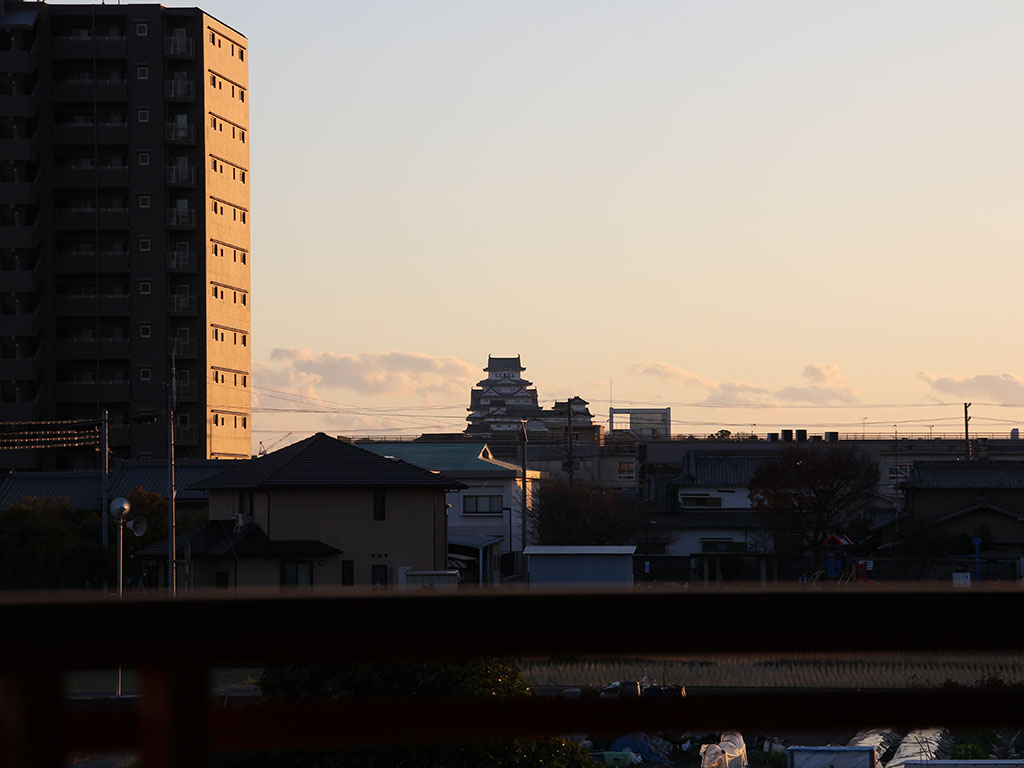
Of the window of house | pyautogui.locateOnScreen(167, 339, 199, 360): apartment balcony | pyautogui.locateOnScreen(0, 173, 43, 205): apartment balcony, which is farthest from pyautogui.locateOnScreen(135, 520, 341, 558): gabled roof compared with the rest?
pyautogui.locateOnScreen(0, 173, 43, 205): apartment balcony

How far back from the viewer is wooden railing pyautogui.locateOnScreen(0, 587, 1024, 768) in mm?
1506

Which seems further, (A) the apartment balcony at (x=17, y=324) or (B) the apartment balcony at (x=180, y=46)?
(B) the apartment balcony at (x=180, y=46)

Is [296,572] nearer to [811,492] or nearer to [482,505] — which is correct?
[482,505]

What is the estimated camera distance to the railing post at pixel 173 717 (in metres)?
1.50

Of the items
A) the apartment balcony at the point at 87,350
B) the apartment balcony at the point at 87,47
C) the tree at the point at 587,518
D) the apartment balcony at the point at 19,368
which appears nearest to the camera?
the tree at the point at 587,518

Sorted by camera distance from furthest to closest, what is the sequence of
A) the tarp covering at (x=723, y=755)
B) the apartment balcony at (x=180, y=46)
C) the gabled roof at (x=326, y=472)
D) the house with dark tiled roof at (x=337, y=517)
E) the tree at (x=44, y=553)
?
the apartment balcony at (x=180, y=46), the gabled roof at (x=326, y=472), the house with dark tiled roof at (x=337, y=517), the tree at (x=44, y=553), the tarp covering at (x=723, y=755)

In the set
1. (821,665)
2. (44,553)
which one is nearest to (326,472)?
(44,553)

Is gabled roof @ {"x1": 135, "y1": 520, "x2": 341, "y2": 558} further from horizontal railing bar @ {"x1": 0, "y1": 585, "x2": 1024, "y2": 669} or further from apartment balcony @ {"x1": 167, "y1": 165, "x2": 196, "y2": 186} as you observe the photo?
horizontal railing bar @ {"x1": 0, "y1": 585, "x2": 1024, "y2": 669}

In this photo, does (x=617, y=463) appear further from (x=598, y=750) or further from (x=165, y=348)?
(x=598, y=750)

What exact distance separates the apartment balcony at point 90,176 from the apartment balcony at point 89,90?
2.81 m

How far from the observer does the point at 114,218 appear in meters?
48.9

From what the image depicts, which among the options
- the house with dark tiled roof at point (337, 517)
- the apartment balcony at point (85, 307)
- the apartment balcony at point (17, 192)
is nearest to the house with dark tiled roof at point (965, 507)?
the house with dark tiled roof at point (337, 517)

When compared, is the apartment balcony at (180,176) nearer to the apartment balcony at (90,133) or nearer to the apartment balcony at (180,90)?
the apartment balcony at (90,133)

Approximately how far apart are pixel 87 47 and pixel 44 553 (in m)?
26.3
